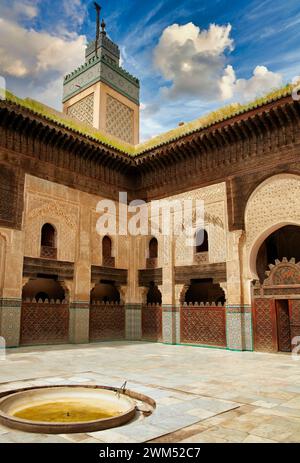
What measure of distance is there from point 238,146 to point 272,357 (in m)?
5.54

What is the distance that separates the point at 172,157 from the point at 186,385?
821 cm

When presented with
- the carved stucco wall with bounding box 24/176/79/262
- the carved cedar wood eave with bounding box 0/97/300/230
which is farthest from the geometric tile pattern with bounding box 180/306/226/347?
the carved stucco wall with bounding box 24/176/79/262

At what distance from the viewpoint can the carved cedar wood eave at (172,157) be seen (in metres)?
9.62

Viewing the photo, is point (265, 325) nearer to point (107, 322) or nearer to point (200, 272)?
point (200, 272)

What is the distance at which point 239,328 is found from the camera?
9.62 meters

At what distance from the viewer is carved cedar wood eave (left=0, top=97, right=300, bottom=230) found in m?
9.62

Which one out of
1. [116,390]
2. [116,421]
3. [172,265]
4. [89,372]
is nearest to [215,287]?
[172,265]

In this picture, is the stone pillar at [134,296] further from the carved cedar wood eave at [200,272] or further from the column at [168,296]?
the carved cedar wood eave at [200,272]

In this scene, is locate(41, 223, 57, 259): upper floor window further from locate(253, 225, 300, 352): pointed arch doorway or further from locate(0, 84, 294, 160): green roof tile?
locate(253, 225, 300, 352): pointed arch doorway

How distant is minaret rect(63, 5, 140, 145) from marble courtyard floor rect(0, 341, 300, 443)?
10696mm

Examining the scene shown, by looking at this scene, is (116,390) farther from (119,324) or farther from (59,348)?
(119,324)

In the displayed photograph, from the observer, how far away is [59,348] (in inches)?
377

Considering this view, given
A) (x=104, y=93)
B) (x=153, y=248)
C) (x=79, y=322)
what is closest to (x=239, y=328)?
(x=153, y=248)

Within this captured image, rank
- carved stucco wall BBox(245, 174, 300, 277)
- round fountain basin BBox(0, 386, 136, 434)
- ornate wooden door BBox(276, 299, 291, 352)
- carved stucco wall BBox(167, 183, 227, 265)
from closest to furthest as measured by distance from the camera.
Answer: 1. round fountain basin BBox(0, 386, 136, 434)
2. ornate wooden door BBox(276, 299, 291, 352)
3. carved stucco wall BBox(245, 174, 300, 277)
4. carved stucco wall BBox(167, 183, 227, 265)
